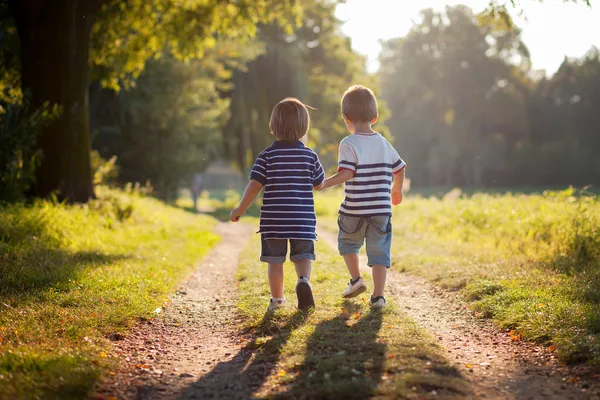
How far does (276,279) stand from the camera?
18.2 feet

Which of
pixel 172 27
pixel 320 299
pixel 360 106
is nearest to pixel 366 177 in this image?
pixel 360 106

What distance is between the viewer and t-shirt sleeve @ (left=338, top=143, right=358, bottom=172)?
5496 millimetres

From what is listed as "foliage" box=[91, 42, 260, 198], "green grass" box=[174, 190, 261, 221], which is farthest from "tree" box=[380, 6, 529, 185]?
"foliage" box=[91, 42, 260, 198]

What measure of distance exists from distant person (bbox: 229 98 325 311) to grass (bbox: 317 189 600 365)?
6.11 feet

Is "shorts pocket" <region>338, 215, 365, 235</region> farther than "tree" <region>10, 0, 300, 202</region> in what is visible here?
No

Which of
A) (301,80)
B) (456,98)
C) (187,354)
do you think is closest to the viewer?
(187,354)

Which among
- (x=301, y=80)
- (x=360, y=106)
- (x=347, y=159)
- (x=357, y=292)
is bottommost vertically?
(x=357, y=292)

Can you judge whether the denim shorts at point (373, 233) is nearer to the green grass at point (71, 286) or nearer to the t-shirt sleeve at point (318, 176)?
the t-shirt sleeve at point (318, 176)

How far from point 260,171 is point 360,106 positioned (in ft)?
3.79

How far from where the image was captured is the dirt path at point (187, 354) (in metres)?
3.81

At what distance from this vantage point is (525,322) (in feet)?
16.5

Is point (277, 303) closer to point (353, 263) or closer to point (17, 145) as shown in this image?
point (353, 263)

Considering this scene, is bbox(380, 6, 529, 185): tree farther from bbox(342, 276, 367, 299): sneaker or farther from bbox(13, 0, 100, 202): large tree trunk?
bbox(342, 276, 367, 299): sneaker

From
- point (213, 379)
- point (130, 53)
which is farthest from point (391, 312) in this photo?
point (130, 53)
